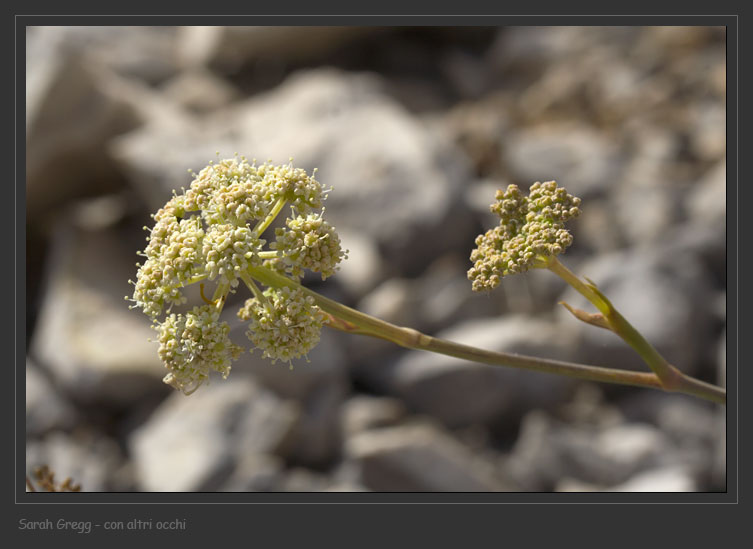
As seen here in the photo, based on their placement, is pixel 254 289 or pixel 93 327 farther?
pixel 93 327

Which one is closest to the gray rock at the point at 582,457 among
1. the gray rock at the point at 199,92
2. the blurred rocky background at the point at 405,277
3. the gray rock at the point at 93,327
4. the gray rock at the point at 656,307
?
the blurred rocky background at the point at 405,277

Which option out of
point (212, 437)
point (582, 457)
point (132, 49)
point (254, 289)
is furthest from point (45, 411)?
point (132, 49)

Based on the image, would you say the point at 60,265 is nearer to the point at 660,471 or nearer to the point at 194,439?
the point at 194,439

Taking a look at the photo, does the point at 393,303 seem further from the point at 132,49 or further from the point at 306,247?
the point at 132,49

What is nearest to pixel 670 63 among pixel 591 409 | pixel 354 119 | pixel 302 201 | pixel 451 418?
pixel 354 119

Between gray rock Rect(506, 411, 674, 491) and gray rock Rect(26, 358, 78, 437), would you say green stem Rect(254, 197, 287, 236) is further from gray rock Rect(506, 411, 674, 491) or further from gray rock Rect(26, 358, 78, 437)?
gray rock Rect(26, 358, 78, 437)

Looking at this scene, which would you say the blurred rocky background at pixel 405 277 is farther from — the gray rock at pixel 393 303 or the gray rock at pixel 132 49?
the gray rock at pixel 132 49
